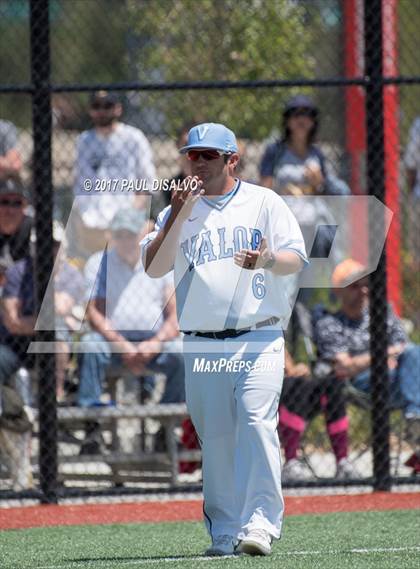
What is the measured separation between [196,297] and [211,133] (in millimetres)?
713

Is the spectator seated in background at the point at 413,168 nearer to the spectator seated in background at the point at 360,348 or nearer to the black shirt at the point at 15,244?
the spectator seated in background at the point at 360,348

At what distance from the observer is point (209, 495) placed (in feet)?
18.7

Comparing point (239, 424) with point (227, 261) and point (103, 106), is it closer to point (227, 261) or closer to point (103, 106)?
point (227, 261)

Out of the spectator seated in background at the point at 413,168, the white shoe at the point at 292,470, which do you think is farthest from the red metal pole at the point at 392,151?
the white shoe at the point at 292,470

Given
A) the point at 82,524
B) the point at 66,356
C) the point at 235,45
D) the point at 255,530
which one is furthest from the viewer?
the point at 235,45

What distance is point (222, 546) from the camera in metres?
5.63

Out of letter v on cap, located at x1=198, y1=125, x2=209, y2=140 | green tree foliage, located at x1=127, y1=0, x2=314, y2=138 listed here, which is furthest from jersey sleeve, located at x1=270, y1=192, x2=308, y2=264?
green tree foliage, located at x1=127, y1=0, x2=314, y2=138

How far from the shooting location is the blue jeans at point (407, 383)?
8.42 metres

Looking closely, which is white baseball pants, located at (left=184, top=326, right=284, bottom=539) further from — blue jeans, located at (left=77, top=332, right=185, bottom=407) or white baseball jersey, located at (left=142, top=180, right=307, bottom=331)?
blue jeans, located at (left=77, top=332, right=185, bottom=407)

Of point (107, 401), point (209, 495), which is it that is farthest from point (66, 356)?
point (209, 495)

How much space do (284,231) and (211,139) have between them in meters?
0.52

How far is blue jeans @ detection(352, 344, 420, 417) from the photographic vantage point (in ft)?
27.6

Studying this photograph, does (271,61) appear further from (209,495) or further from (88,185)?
(209,495)

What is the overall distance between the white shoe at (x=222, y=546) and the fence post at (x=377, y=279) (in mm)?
2726
